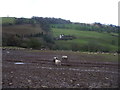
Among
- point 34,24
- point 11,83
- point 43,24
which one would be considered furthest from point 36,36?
point 11,83

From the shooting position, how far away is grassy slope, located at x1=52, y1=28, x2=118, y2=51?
76.4m

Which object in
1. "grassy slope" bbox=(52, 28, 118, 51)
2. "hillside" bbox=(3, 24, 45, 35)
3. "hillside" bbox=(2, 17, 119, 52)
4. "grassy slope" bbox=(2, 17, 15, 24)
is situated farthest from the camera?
"grassy slope" bbox=(52, 28, 118, 51)

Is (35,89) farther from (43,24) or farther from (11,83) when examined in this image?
(43,24)

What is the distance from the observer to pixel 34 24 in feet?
235

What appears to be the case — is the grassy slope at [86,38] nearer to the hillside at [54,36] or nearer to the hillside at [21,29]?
the hillside at [54,36]

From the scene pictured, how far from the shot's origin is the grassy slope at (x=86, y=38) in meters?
76.4

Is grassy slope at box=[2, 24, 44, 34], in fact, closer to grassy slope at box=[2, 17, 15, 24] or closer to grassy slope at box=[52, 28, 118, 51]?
grassy slope at box=[2, 17, 15, 24]

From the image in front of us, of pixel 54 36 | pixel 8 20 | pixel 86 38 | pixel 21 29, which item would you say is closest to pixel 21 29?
pixel 21 29

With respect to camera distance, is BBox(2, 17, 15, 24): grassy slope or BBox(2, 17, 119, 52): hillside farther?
BBox(2, 17, 119, 52): hillside

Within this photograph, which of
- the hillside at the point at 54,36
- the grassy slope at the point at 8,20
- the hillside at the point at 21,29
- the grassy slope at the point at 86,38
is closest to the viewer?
the grassy slope at the point at 8,20

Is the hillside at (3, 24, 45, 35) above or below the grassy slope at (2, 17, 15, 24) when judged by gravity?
below

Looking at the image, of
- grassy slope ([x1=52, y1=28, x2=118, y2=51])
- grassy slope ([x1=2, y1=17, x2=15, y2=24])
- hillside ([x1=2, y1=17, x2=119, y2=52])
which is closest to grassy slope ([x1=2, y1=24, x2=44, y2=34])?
hillside ([x1=2, y1=17, x2=119, y2=52])

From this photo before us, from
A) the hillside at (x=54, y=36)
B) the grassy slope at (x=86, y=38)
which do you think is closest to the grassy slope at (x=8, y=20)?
the hillside at (x=54, y=36)

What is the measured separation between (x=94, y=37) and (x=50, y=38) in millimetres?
16156
